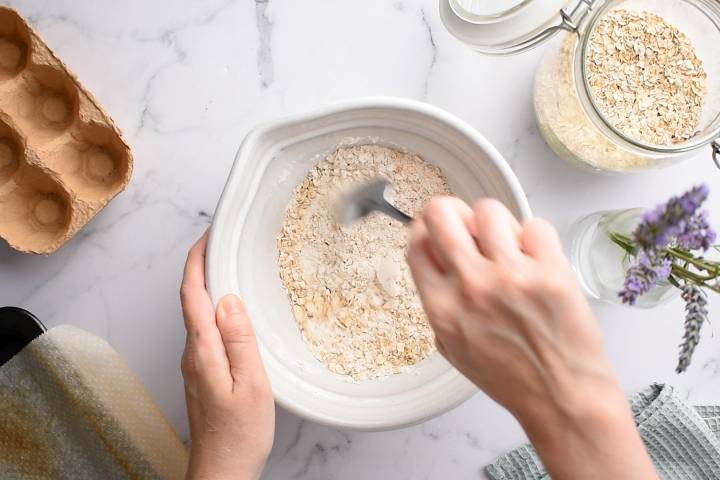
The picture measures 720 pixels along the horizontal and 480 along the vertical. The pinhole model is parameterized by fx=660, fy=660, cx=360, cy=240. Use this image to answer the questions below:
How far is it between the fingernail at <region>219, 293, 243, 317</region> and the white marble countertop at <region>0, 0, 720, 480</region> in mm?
204

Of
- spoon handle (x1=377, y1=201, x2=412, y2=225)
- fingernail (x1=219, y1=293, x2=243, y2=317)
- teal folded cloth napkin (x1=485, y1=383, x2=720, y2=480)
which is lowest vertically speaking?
teal folded cloth napkin (x1=485, y1=383, x2=720, y2=480)

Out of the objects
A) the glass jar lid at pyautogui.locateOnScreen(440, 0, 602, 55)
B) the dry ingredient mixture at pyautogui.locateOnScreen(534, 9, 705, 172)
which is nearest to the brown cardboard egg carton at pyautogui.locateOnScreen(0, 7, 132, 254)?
the glass jar lid at pyautogui.locateOnScreen(440, 0, 602, 55)

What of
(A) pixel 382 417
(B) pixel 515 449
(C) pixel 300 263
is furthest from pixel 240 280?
(B) pixel 515 449

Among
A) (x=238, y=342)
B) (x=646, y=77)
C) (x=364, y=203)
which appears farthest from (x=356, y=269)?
(x=646, y=77)

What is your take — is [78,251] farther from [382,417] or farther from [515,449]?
[515,449]

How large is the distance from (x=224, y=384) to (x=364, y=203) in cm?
26

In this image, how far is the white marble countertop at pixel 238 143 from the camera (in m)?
0.89

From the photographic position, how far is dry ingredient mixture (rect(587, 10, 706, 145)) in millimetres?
800

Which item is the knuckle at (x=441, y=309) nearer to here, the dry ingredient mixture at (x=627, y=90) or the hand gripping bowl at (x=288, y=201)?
the hand gripping bowl at (x=288, y=201)

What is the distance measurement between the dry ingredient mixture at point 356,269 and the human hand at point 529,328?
1.04 ft

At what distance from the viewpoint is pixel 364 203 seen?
79cm

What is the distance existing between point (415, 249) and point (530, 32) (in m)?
0.37

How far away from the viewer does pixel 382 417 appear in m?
0.75

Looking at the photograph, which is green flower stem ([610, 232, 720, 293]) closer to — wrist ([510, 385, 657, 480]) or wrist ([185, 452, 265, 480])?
wrist ([510, 385, 657, 480])
